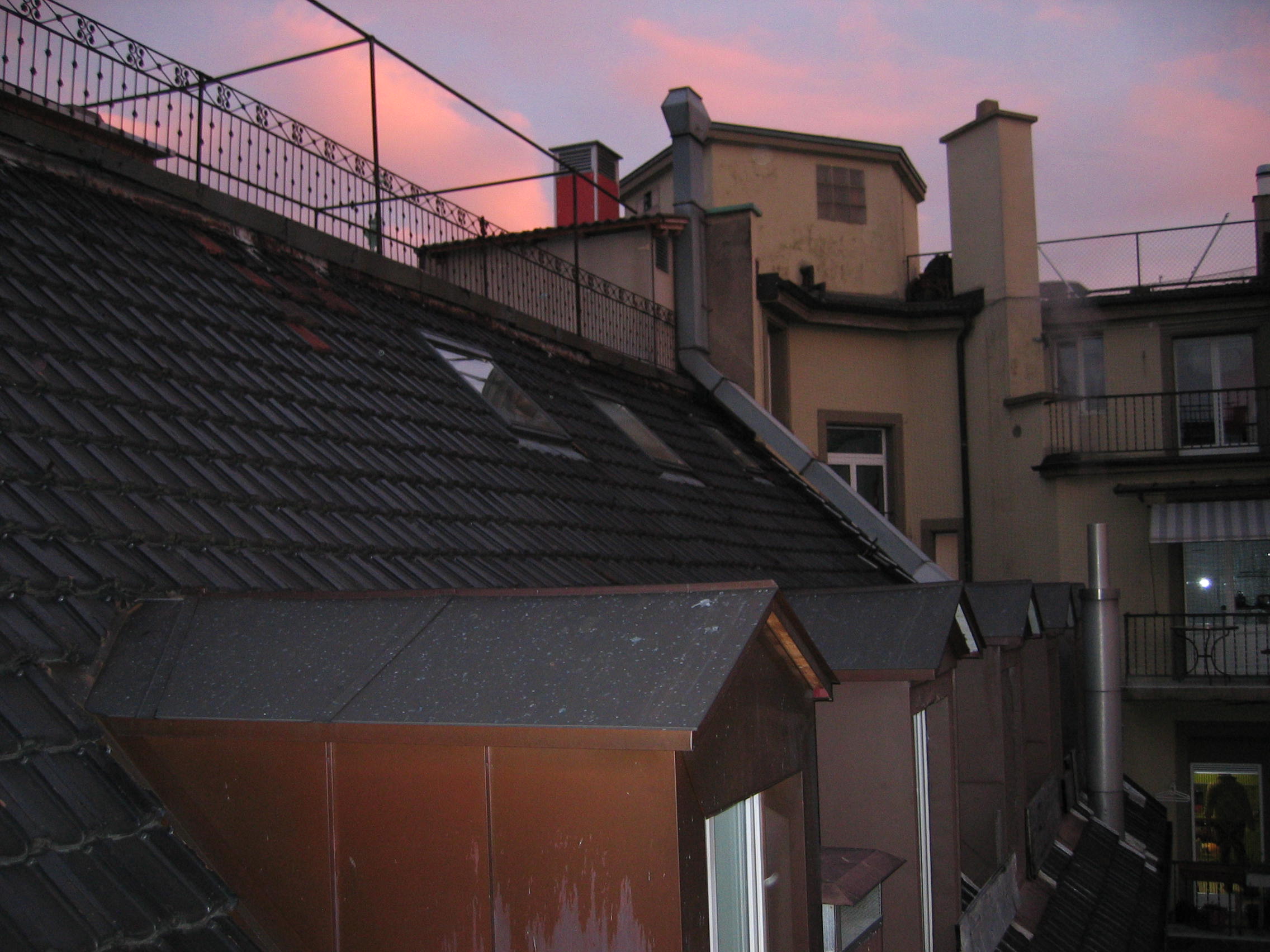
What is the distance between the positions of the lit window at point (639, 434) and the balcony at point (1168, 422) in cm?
1117

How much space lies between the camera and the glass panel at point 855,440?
19.0 meters

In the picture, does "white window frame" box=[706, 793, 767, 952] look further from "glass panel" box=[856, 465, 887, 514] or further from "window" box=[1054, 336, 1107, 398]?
"window" box=[1054, 336, 1107, 398]

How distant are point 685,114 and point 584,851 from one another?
1456 centimetres

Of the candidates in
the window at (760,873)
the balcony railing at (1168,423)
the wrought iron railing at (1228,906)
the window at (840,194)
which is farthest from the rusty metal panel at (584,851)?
the window at (840,194)

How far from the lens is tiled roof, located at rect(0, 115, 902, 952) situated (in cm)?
291

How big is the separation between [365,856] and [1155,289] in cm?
2102

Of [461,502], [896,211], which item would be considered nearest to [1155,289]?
[896,211]

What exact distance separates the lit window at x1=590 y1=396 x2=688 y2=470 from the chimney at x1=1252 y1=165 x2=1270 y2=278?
Answer: 13801 millimetres

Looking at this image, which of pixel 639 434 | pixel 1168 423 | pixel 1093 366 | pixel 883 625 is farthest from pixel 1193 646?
pixel 883 625

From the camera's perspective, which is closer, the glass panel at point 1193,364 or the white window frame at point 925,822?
the white window frame at point 925,822

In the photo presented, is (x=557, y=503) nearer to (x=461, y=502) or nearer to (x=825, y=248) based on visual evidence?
(x=461, y=502)

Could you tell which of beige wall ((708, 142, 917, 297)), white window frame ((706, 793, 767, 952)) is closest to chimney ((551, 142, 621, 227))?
beige wall ((708, 142, 917, 297))

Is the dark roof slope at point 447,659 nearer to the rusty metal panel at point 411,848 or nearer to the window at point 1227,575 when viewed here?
the rusty metal panel at point 411,848

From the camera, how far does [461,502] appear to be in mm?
6781
